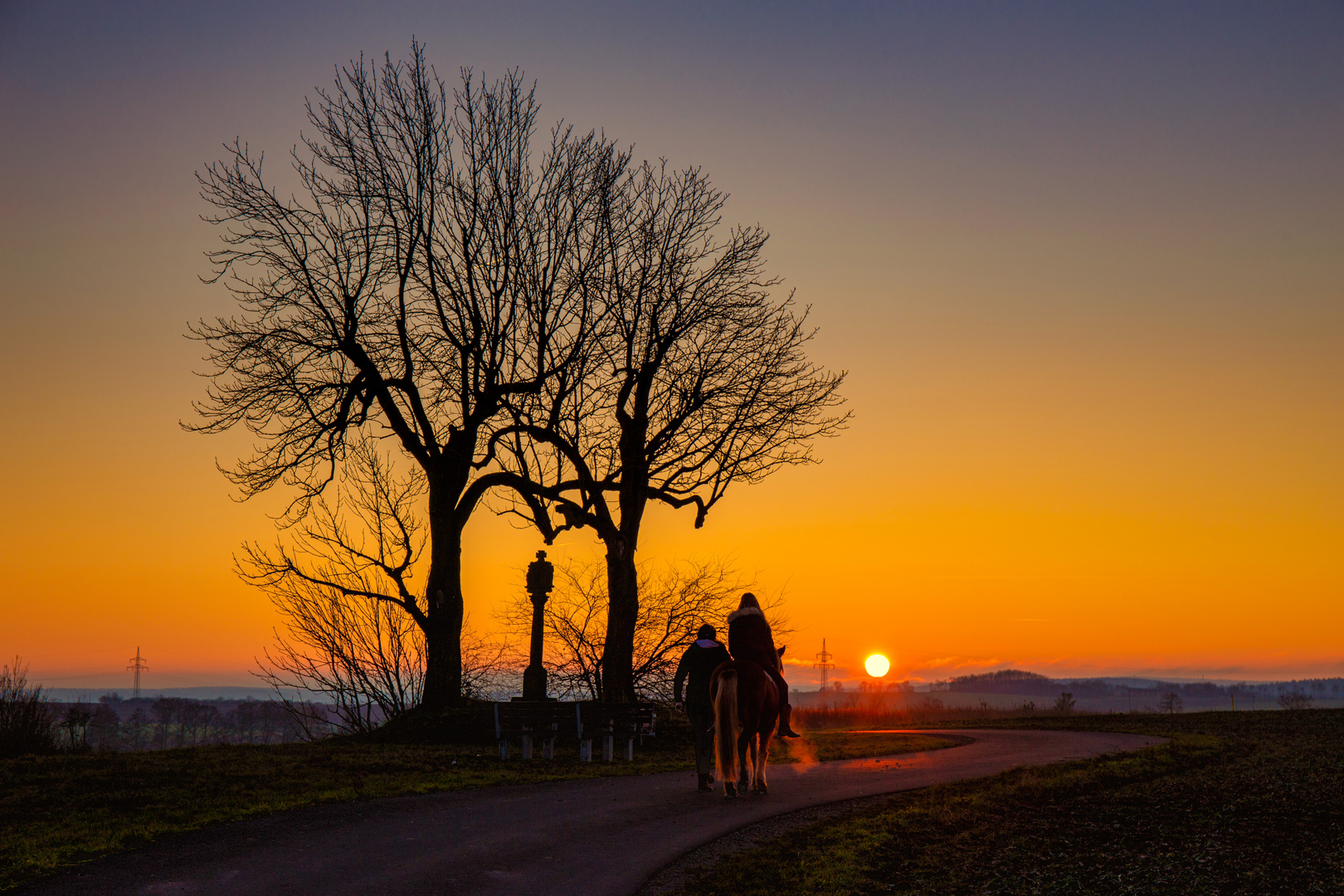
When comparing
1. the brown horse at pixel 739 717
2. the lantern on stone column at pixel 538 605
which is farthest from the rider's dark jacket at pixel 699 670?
the lantern on stone column at pixel 538 605

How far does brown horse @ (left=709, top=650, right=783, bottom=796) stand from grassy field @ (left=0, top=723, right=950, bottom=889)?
2.82 m

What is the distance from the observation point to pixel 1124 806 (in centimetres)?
1298

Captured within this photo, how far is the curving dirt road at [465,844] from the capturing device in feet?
26.1

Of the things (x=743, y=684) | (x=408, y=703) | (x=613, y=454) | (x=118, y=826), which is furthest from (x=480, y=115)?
(x=118, y=826)

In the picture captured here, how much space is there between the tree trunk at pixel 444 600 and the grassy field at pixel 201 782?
8.09 ft

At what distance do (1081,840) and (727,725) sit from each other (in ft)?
13.6

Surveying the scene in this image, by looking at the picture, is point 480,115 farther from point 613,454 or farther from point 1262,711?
point 1262,711

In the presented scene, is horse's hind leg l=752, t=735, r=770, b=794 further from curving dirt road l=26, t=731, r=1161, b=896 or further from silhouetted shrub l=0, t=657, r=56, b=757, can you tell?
silhouetted shrub l=0, t=657, r=56, b=757

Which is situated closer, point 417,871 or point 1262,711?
point 417,871

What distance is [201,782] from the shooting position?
12477 mm

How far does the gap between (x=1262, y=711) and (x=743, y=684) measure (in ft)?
116

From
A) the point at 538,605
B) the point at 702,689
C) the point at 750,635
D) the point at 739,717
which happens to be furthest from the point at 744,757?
the point at 538,605

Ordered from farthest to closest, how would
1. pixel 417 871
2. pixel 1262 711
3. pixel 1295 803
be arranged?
1. pixel 1262 711
2. pixel 1295 803
3. pixel 417 871

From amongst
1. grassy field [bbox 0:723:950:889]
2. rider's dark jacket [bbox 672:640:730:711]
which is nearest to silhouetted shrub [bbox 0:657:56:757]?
grassy field [bbox 0:723:950:889]
